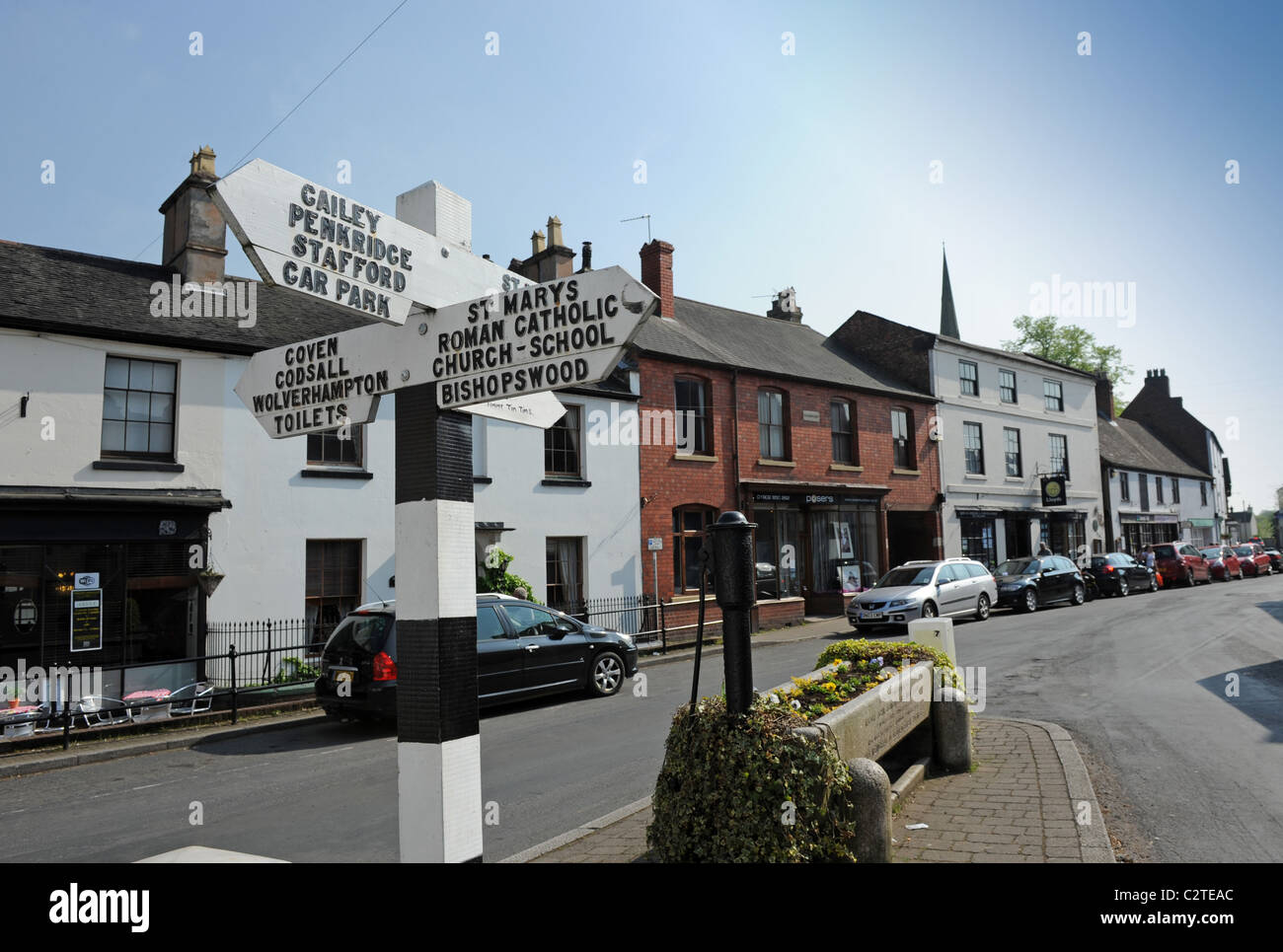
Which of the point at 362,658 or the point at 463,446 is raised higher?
the point at 463,446

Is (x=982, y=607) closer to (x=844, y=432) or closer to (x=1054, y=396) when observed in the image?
(x=844, y=432)

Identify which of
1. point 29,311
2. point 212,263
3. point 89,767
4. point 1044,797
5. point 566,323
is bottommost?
point 89,767

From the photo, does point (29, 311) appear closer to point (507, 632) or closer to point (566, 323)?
point (507, 632)

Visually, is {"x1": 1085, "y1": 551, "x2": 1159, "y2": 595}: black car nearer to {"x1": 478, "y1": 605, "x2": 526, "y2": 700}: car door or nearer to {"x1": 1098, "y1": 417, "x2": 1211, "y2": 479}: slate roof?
{"x1": 1098, "y1": 417, "x2": 1211, "y2": 479}: slate roof

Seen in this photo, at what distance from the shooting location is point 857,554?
24.8m

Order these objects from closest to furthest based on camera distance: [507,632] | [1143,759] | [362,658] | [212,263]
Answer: [1143,759]
[362,658]
[507,632]
[212,263]

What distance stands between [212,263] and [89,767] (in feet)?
31.1

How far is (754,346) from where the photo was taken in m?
24.6

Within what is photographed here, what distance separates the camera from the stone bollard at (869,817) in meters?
4.06

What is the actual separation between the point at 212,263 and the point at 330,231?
14.0 metres

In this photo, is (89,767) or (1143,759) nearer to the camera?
(1143,759)
